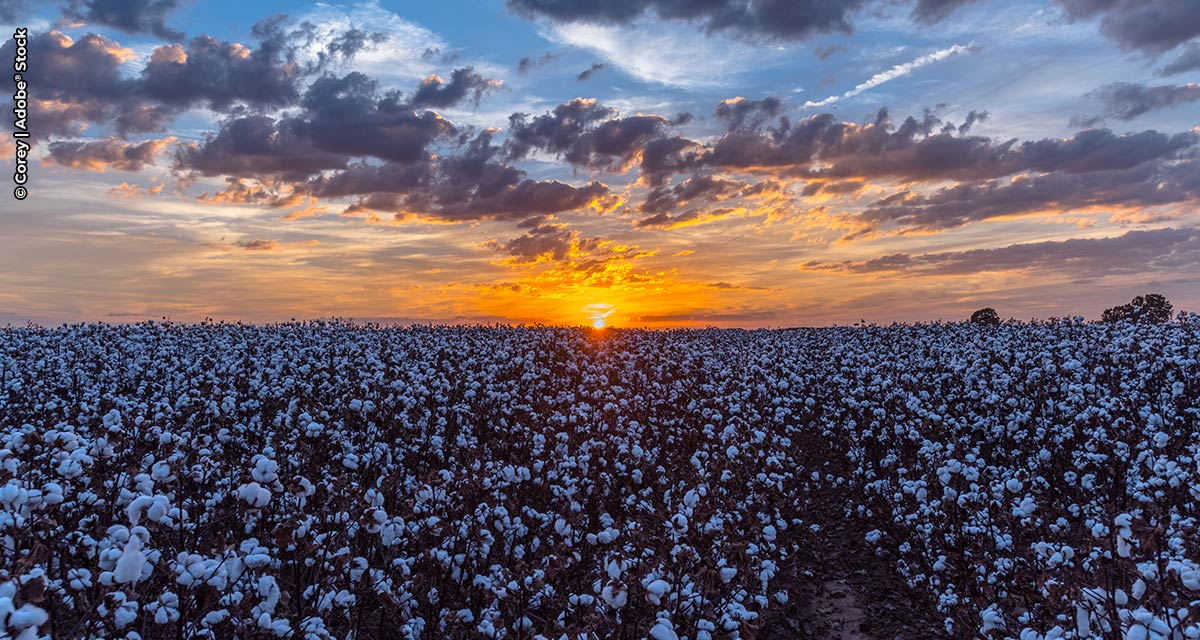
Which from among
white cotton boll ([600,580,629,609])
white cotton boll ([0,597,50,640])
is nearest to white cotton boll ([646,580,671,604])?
white cotton boll ([600,580,629,609])

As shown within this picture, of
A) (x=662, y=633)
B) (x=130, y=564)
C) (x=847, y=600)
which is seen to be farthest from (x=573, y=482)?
(x=130, y=564)

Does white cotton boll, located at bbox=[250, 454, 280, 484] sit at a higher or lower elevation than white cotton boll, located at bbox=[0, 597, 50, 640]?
higher

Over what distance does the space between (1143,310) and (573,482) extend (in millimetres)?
37777

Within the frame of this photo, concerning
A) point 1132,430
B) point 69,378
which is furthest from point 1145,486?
point 69,378

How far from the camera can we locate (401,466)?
1554 cm

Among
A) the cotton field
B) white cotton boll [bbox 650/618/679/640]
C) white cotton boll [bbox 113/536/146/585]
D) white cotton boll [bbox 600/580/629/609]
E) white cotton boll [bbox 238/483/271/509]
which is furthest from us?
the cotton field

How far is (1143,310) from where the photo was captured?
38312 mm

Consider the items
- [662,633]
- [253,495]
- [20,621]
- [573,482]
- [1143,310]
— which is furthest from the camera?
[1143,310]

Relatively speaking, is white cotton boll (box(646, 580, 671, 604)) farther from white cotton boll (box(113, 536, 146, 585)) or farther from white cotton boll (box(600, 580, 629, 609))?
white cotton boll (box(113, 536, 146, 585))

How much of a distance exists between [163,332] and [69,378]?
9.03m

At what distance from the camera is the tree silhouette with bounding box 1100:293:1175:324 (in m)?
36.0

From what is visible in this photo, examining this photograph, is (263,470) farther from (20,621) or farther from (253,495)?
(20,621)

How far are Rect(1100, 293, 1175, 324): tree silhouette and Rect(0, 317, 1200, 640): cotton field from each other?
770 centimetres

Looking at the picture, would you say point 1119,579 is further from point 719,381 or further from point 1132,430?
point 719,381
